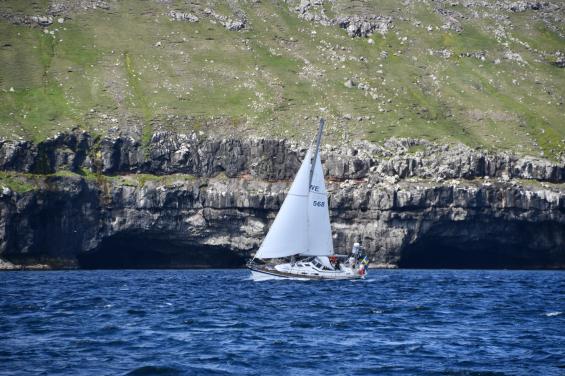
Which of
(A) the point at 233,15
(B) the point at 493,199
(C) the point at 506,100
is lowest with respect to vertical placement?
(B) the point at 493,199

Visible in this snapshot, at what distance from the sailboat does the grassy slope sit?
48804mm

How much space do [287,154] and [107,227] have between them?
2819cm

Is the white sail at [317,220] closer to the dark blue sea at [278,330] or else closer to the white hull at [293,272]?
the white hull at [293,272]

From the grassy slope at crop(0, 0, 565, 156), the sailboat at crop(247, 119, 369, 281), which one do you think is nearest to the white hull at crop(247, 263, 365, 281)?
the sailboat at crop(247, 119, 369, 281)

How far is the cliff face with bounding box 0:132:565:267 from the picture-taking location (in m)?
126

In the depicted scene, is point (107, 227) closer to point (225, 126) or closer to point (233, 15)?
point (225, 126)

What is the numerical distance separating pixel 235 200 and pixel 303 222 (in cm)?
3972

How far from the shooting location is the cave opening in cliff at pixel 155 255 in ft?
433

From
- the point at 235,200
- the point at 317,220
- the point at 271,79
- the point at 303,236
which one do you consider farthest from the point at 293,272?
the point at 271,79

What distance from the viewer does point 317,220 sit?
92.4 metres

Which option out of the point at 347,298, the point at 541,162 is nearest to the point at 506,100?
the point at 541,162

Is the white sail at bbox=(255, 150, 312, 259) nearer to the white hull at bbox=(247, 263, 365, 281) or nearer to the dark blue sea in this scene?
the white hull at bbox=(247, 263, 365, 281)

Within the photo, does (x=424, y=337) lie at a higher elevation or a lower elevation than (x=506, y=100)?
lower

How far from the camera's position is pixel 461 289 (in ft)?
283
